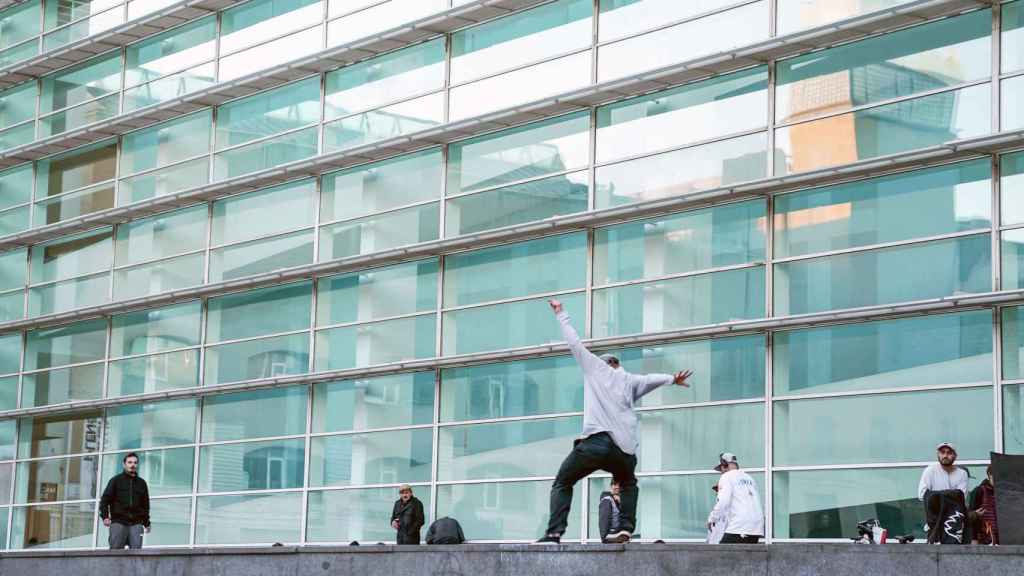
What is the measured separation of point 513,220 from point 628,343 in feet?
9.86

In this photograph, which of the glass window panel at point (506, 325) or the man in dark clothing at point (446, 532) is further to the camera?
the glass window panel at point (506, 325)

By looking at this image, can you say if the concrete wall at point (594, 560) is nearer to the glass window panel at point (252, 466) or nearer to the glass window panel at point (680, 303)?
the glass window panel at point (252, 466)

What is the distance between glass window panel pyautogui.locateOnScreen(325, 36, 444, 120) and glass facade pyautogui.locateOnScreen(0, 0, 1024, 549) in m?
0.05

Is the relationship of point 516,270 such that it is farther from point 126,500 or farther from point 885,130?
point 126,500

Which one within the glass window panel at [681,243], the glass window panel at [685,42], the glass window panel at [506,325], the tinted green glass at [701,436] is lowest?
the tinted green glass at [701,436]

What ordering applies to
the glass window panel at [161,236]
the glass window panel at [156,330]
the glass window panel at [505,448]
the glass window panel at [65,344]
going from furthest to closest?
1. the glass window panel at [65,344]
2. the glass window panel at [161,236]
3. the glass window panel at [156,330]
4. the glass window panel at [505,448]

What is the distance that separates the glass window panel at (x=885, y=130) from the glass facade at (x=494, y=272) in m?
0.04

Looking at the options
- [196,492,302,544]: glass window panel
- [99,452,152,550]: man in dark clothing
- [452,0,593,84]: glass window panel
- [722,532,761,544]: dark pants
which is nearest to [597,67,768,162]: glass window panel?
[452,0,593,84]: glass window panel

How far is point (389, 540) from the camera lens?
2556cm

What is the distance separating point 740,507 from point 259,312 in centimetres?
1335

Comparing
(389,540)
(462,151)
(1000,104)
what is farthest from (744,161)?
(389,540)

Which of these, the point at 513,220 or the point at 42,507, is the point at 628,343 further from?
the point at 42,507

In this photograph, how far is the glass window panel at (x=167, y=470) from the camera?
95.7ft

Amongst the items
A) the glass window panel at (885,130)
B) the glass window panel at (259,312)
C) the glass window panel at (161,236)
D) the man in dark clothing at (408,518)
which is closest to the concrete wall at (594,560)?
the man in dark clothing at (408,518)
